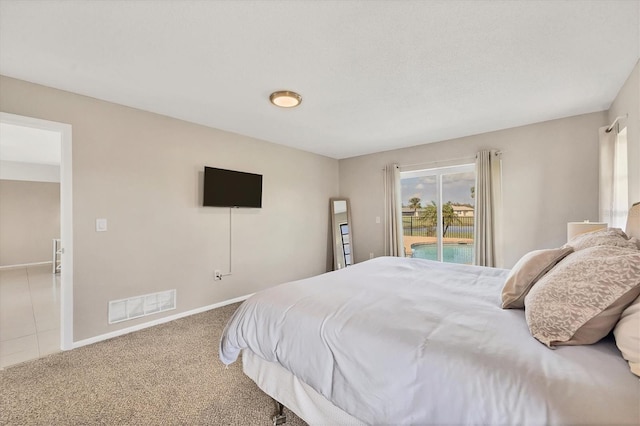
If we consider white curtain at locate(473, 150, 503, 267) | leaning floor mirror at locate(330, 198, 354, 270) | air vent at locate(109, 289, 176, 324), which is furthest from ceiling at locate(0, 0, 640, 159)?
leaning floor mirror at locate(330, 198, 354, 270)

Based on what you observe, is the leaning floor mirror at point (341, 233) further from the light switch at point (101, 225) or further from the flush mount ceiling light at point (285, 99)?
the light switch at point (101, 225)

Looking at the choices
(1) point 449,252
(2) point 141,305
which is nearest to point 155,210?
(2) point 141,305

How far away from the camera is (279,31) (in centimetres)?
174

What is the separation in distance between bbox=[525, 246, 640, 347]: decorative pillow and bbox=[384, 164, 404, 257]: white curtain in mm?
3560

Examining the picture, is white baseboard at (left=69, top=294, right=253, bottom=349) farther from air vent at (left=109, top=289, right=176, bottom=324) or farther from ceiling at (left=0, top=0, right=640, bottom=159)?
ceiling at (left=0, top=0, right=640, bottom=159)

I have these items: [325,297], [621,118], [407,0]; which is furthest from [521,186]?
[325,297]

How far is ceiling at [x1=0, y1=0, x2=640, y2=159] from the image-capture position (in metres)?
1.57

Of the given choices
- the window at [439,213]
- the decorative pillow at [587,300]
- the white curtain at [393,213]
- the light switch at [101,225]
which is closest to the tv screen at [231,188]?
the light switch at [101,225]

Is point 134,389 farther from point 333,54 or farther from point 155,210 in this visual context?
point 333,54

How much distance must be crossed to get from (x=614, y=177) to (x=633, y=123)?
63 centimetres

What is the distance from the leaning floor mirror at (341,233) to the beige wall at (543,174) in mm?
1916

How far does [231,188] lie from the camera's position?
373 centimetres

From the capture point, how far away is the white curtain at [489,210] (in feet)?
12.0

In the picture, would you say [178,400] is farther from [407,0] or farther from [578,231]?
[578,231]
